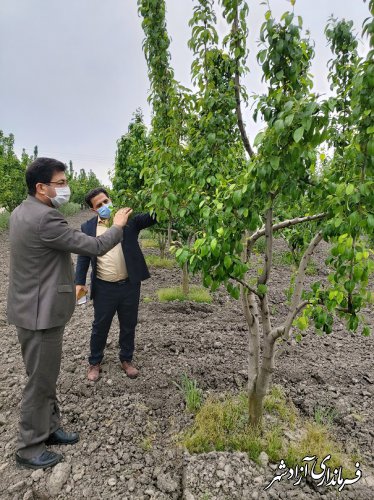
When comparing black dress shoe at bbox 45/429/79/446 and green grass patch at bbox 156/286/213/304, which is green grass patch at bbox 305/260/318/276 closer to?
green grass patch at bbox 156/286/213/304

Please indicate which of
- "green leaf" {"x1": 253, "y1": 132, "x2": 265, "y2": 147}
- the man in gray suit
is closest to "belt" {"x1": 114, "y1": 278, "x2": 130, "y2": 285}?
the man in gray suit

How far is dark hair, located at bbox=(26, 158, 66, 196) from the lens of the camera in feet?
7.91

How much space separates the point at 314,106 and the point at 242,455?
2.36 metres

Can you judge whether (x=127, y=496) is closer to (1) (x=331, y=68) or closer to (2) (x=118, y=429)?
(2) (x=118, y=429)

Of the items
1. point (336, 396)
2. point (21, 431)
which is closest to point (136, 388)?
point (21, 431)

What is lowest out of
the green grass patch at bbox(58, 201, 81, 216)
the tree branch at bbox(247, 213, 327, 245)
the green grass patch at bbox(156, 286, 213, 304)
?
the green grass patch at bbox(156, 286, 213, 304)

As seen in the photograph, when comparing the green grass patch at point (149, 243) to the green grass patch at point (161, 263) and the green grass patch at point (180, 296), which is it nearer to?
the green grass patch at point (161, 263)

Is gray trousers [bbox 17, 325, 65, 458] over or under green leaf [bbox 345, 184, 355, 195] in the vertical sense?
under

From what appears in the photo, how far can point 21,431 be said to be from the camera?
2525mm

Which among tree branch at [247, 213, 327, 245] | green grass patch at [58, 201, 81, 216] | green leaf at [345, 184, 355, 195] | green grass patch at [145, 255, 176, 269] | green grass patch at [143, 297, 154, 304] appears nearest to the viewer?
green leaf at [345, 184, 355, 195]

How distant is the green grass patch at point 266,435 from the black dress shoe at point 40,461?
938 millimetres

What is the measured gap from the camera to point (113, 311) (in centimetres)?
348

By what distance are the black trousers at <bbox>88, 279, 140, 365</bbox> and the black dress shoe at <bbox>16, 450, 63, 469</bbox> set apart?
109 cm

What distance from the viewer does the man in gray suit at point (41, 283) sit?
2389 mm
